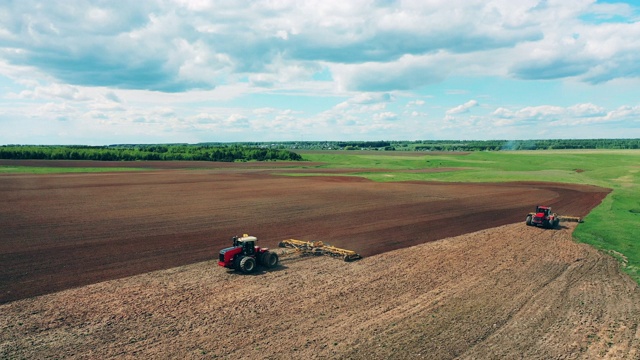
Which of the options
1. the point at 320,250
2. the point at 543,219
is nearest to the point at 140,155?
the point at 320,250

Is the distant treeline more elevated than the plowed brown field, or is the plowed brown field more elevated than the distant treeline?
the distant treeline

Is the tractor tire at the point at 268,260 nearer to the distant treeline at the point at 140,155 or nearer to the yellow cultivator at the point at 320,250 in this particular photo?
the yellow cultivator at the point at 320,250

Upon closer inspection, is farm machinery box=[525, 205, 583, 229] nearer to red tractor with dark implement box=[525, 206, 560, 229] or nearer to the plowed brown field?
red tractor with dark implement box=[525, 206, 560, 229]

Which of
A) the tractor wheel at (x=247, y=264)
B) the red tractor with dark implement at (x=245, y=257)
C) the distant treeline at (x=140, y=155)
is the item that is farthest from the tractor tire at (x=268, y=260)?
the distant treeline at (x=140, y=155)

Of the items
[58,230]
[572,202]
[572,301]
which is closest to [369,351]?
[572,301]

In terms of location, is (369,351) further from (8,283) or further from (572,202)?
(572,202)

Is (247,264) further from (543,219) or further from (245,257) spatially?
(543,219)

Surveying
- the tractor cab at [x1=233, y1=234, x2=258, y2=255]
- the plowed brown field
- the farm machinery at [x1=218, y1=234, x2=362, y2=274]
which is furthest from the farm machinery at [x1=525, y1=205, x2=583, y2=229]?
the tractor cab at [x1=233, y1=234, x2=258, y2=255]
